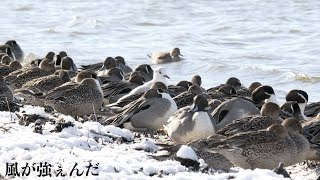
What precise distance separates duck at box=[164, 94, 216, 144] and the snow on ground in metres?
0.76

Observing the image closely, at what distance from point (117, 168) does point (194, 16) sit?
2396 cm

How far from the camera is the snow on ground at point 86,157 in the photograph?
25.4ft

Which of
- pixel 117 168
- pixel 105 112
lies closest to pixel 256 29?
pixel 105 112

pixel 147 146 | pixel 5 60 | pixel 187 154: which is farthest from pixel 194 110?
pixel 5 60

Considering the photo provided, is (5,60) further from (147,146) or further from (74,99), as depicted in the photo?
(147,146)

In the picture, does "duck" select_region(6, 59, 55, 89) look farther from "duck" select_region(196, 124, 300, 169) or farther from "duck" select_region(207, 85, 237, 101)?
"duck" select_region(196, 124, 300, 169)

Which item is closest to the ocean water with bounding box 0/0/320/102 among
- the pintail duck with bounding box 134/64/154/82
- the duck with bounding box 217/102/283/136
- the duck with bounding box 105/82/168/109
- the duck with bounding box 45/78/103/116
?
the pintail duck with bounding box 134/64/154/82

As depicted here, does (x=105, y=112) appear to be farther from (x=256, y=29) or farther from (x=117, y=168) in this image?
(x=256, y=29)

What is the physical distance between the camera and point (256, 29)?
2770 centimetres

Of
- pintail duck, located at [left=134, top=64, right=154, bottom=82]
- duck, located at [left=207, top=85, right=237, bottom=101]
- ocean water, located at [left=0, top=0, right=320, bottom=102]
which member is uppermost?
duck, located at [left=207, top=85, right=237, bottom=101]

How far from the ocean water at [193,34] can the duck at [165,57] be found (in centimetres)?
22

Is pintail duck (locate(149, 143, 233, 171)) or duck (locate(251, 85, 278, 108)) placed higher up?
pintail duck (locate(149, 143, 233, 171))

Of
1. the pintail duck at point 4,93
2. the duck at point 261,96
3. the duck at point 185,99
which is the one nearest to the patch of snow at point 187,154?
the duck at point 185,99

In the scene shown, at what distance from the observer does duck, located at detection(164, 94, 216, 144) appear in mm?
10656
